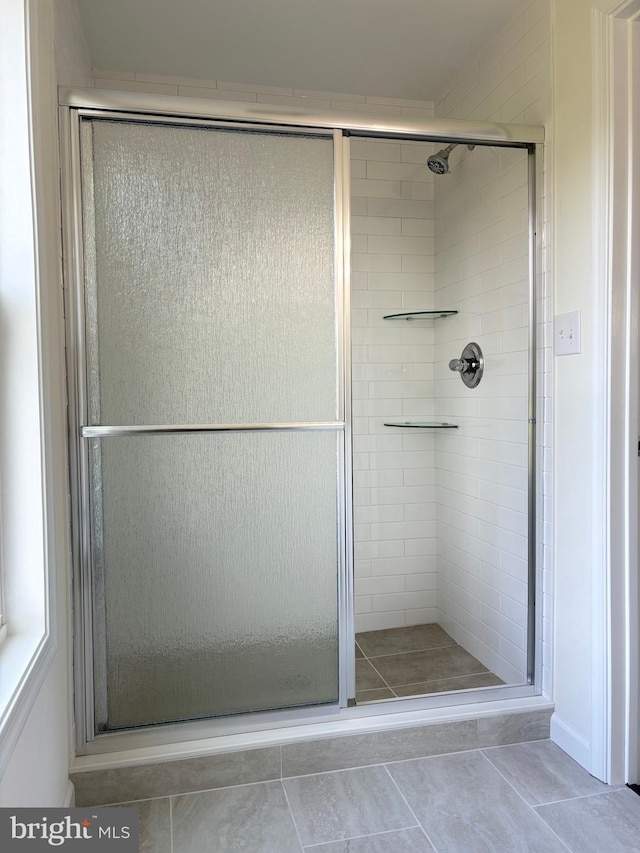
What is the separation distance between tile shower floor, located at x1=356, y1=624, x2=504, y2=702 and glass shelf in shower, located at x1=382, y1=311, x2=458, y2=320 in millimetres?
1491

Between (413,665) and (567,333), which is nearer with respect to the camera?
(567,333)

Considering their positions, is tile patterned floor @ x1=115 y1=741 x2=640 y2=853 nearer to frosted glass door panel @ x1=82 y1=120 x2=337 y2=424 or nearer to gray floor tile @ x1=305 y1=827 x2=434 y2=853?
gray floor tile @ x1=305 y1=827 x2=434 y2=853

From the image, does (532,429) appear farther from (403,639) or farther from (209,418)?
(403,639)

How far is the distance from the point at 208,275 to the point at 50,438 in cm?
65

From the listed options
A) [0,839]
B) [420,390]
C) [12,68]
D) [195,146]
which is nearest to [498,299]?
[420,390]

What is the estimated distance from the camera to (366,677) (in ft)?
7.85

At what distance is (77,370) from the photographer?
1.68 m

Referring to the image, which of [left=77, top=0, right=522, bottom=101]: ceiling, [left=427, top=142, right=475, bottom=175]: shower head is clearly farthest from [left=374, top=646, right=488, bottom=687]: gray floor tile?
[left=77, top=0, right=522, bottom=101]: ceiling

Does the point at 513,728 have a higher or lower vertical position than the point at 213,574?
lower

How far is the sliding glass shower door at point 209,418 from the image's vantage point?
172 centimetres

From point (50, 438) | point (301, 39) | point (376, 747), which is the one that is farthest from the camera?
point (301, 39)

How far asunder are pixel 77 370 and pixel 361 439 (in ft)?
4.89

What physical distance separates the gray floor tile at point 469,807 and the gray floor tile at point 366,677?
426 mm

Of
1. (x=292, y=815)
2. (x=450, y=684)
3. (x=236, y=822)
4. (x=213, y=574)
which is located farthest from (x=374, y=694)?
(x=213, y=574)
